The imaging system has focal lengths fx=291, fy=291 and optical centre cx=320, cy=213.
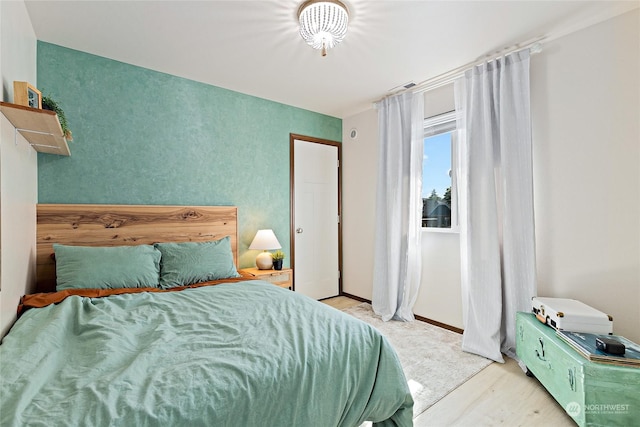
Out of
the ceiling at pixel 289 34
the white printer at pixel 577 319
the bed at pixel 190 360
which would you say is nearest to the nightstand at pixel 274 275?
the bed at pixel 190 360

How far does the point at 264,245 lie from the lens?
3.18 metres

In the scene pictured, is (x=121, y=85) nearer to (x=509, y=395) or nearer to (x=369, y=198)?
(x=369, y=198)

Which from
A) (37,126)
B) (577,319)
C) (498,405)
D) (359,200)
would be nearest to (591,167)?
(577,319)

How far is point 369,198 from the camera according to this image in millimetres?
3842

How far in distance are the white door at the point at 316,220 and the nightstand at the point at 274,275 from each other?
0.53 metres

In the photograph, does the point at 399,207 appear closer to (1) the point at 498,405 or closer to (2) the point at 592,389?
(1) the point at 498,405

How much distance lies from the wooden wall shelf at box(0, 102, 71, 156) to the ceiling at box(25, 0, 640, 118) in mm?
879

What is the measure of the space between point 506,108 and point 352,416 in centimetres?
251

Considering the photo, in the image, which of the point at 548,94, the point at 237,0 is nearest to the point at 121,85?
the point at 237,0

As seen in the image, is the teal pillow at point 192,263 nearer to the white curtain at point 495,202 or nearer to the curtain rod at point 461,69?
the white curtain at point 495,202

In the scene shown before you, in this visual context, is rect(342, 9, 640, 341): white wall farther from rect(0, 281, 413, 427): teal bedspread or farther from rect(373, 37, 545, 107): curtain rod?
rect(0, 281, 413, 427): teal bedspread

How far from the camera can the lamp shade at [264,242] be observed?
318cm

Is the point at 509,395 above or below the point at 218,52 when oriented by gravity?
below

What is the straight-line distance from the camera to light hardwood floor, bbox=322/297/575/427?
1705 millimetres
